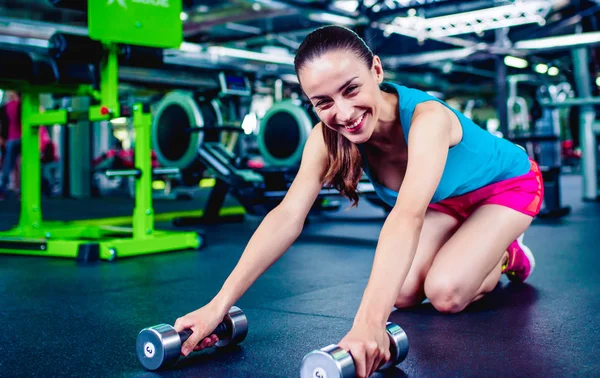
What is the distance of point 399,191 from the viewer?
1.27 metres

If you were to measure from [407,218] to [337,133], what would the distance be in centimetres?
34

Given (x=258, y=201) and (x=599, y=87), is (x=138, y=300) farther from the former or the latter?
(x=599, y=87)

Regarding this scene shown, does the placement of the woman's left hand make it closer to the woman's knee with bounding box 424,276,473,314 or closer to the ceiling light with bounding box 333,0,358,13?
the woman's knee with bounding box 424,276,473,314

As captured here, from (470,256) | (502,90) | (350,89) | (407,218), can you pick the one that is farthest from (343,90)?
(502,90)

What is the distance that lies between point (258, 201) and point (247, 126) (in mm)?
552

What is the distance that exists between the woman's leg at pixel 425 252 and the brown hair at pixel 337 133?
427 millimetres

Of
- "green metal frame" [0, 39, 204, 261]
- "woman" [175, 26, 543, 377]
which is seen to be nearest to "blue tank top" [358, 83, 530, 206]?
"woman" [175, 26, 543, 377]

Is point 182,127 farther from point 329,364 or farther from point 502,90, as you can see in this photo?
point 329,364

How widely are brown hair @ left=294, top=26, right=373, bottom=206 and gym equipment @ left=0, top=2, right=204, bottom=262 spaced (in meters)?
1.68

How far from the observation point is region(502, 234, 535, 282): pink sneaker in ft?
6.66

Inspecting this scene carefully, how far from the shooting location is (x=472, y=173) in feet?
5.69

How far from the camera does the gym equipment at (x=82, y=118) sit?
285 cm

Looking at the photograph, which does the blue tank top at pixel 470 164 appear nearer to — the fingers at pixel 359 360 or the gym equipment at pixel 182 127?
the fingers at pixel 359 360

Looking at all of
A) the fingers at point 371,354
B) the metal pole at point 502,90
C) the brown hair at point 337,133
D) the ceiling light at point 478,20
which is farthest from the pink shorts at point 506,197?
the metal pole at point 502,90
